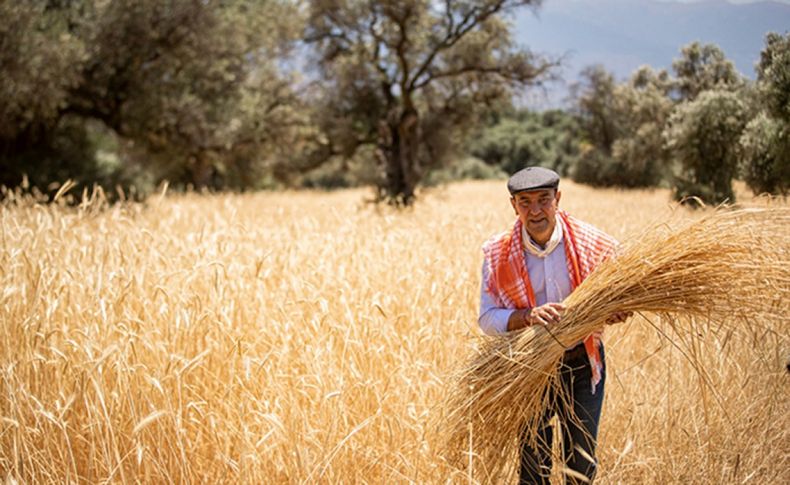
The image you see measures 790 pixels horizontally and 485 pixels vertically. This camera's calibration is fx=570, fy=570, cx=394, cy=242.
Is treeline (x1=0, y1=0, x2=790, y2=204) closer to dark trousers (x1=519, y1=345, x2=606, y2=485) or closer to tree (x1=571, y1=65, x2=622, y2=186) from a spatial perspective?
tree (x1=571, y1=65, x2=622, y2=186)

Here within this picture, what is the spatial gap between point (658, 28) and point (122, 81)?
11856 millimetres

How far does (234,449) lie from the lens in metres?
2.59

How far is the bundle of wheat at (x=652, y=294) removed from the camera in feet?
6.98

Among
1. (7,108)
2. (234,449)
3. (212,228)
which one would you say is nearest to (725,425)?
(234,449)

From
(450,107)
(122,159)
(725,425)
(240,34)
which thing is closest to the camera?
(725,425)

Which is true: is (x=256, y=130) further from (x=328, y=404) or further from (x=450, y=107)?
(x=328, y=404)

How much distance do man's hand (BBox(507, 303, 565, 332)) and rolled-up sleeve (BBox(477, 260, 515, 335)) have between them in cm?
2

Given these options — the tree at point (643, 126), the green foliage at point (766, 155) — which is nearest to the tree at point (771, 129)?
the green foliage at point (766, 155)

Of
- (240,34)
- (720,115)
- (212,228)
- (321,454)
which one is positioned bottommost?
(321,454)

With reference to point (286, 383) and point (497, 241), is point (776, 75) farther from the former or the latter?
point (286, 383)

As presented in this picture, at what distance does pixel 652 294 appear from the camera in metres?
2.17

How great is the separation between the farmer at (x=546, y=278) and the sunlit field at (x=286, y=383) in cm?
21

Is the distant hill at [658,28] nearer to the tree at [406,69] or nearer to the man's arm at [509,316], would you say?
the man's arm at [509,316]

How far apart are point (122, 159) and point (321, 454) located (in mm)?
18640
